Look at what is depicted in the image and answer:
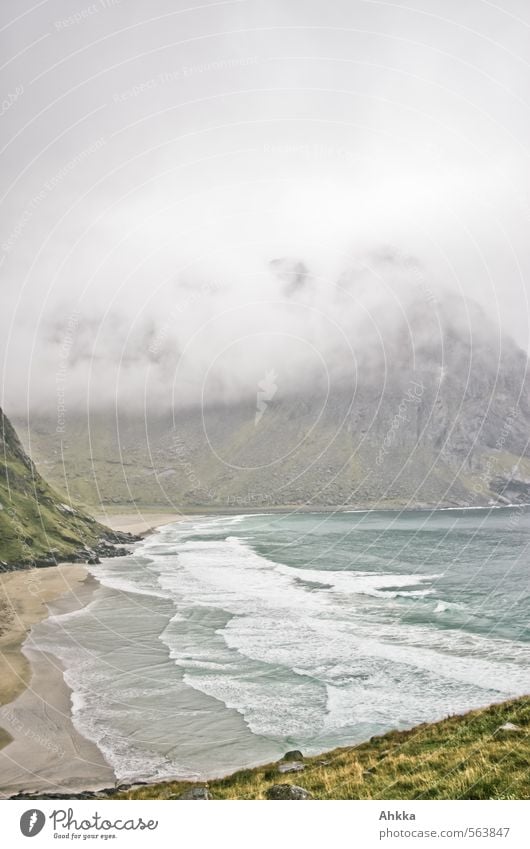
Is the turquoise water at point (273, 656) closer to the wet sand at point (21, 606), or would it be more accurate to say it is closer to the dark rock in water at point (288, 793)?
the wet sand at point (21, 606)

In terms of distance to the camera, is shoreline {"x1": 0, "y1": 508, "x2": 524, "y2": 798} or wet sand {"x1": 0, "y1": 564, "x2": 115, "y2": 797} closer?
shoreline {"x1": 0, "y1": 508, "x2": 524, "y2": 798}

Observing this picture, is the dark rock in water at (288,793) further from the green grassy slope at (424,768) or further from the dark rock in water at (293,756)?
the dark rock in water at (293,756)

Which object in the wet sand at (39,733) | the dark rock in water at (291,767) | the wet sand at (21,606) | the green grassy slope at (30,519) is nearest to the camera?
the dark rock in water at (291,767)

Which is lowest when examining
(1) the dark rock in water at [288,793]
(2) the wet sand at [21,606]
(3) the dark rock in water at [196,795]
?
(2) the wet sand at [21,606]

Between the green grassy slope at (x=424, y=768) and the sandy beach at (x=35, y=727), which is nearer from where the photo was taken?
the green grassy slope at (x=424, y=768)

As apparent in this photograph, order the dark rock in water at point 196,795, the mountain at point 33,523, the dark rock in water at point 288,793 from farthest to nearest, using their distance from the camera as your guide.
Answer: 1. the mountain at point 33,523
2. the dark rock in water at point 196,795
3. the dark rock in water at point 288,793

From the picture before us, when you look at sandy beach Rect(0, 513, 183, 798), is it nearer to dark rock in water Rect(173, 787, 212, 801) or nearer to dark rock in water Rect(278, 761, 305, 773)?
dark rock in water Rect(278, 761, 305, 773)

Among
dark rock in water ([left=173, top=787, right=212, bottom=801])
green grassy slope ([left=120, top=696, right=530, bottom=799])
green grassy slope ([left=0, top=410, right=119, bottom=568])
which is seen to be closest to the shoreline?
green grassy slope ([left=120, top=696, right=530, bottom=799])

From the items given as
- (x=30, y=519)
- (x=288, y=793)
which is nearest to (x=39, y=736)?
(x=288, y=793)

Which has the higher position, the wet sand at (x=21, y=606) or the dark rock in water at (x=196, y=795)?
the dark rock in water at (x=196, y=795)

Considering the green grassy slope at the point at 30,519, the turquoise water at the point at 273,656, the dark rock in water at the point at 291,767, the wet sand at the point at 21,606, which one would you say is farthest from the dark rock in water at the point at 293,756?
the green grassy slope at the point at 30,519
